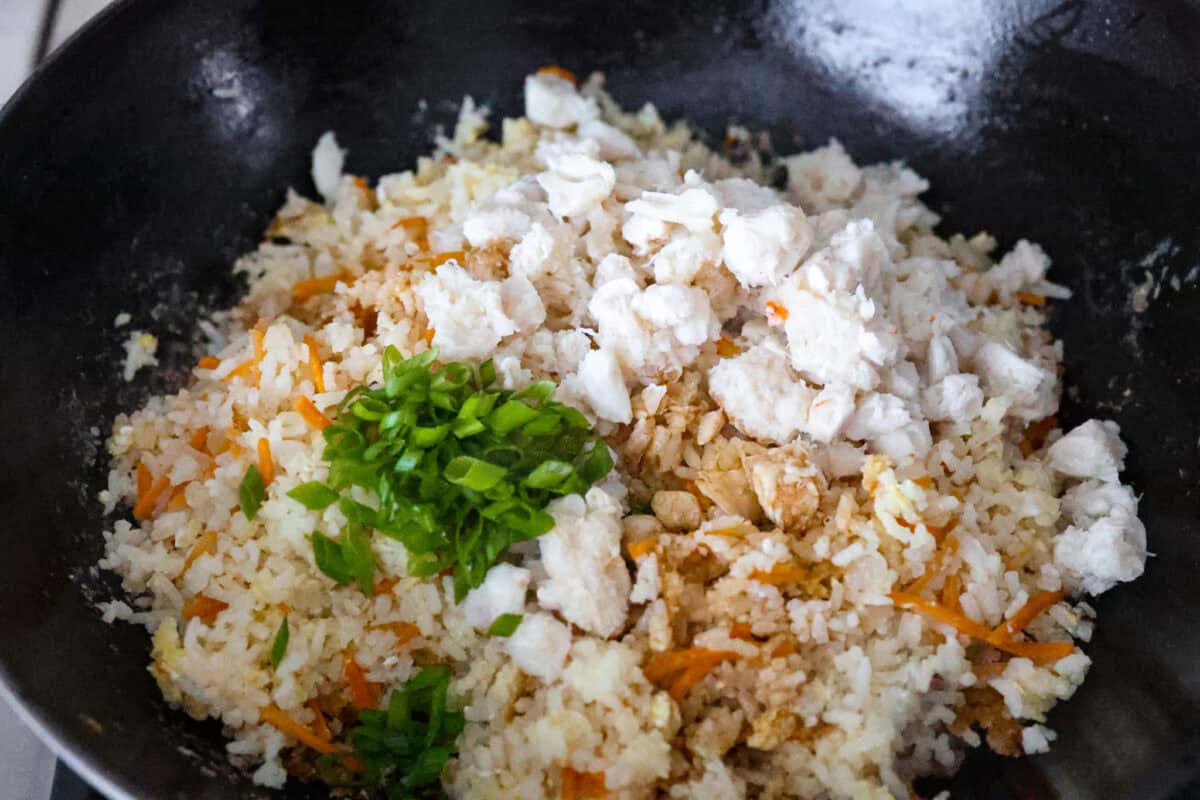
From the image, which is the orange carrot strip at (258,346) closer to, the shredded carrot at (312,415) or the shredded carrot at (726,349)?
the shredded carrot at (312,415)

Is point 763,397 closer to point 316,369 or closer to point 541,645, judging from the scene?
point 541,645

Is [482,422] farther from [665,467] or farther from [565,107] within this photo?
[565,107]

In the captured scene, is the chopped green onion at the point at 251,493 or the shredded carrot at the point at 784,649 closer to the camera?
the shredded carrot at the point at 784,649

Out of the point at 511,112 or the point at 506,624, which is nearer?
the point at 506,624

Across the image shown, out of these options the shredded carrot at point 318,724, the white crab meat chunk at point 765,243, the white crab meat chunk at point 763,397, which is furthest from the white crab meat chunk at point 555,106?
the shredded carrot at point 318,724

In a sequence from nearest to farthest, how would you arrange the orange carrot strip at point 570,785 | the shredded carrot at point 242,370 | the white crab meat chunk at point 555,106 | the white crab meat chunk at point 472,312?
the orange carrot strip at point 570,785 → the white crab meat chunk at point 472,312 → the shredded carrot at point 242,370 → the white crab meat chunk at point 555,106

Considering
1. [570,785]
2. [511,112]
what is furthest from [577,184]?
[570,785]

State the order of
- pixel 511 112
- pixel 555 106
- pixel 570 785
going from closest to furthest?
pixel 570 785, pixel 555 106, pixel 511 112
